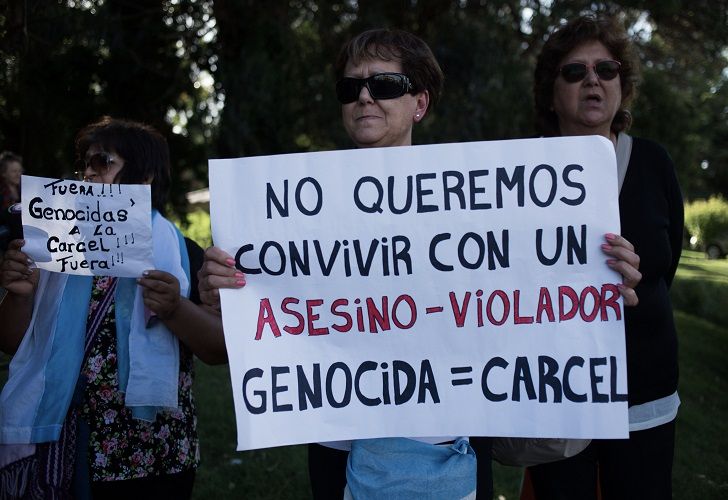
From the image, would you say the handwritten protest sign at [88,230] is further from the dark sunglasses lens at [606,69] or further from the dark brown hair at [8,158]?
the dark brown hair at [8,158]

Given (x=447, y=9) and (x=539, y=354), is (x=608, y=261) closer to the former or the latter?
(x=539, y=354)

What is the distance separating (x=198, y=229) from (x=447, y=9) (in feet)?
27.0

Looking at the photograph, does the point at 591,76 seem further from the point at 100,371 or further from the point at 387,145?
the point at 100,371

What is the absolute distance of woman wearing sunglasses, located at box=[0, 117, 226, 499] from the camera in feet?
7.07

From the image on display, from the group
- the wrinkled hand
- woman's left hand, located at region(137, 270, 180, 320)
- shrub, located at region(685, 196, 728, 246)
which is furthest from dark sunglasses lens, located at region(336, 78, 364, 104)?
shrub, located at region(685, 196, 728, 246)

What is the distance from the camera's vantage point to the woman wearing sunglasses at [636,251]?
2.28 metres

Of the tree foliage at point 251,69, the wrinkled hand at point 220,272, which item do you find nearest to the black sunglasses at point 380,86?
the wrinkled hand at point 220,272

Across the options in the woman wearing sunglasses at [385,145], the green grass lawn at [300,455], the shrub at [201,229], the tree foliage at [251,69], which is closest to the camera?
the woman wearing sunglasses at [385,145]

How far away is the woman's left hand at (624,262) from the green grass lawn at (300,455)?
2757 mm

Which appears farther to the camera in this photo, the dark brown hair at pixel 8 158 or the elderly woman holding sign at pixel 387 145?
the dark brown hair at pixel 8 158

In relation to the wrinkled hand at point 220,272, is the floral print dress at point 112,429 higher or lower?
lower

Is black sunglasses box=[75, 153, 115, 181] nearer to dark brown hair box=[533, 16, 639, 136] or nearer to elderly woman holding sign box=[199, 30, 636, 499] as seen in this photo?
elderly woman holding sign box=[199, 30, 636, 499]

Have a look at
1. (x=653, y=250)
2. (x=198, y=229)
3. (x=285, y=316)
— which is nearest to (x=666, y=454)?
(x=653, y=250)

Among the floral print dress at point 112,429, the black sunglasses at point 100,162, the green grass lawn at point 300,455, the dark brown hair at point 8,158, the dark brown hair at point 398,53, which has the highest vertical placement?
the dark brown hair at point 8,158
